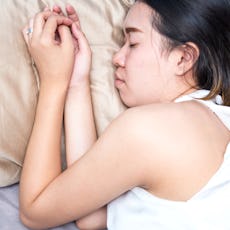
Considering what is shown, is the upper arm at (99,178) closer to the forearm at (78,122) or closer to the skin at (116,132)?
the skin at (116,132)

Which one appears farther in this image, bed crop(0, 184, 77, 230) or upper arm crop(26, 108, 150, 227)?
bed crop(0, 184, 77, 230)

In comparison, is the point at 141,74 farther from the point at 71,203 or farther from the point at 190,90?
the point at 71,203

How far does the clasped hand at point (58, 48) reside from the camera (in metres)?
1.03

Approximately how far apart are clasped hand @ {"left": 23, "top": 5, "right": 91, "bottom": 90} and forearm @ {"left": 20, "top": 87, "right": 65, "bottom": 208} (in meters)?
0.04

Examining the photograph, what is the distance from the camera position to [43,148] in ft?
3.21

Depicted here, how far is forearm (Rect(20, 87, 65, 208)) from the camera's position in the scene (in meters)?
0.95

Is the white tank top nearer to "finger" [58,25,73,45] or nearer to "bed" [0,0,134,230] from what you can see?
"bed" [0,0,134,230]

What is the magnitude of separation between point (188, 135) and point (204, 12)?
311 millimetres

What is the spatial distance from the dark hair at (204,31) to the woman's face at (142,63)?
3 centimetres

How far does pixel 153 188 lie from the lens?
90cm

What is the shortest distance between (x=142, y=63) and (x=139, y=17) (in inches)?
4.5

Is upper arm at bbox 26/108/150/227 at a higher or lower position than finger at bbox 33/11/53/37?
lower

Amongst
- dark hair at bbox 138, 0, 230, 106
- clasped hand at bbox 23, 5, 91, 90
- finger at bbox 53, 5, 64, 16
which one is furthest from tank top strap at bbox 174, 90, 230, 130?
finger at bbox 53, 5, 64, 16

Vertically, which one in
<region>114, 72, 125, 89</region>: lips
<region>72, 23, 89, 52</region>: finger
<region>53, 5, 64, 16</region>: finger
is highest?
<region>53, 5, 64, 16</region>: finger
